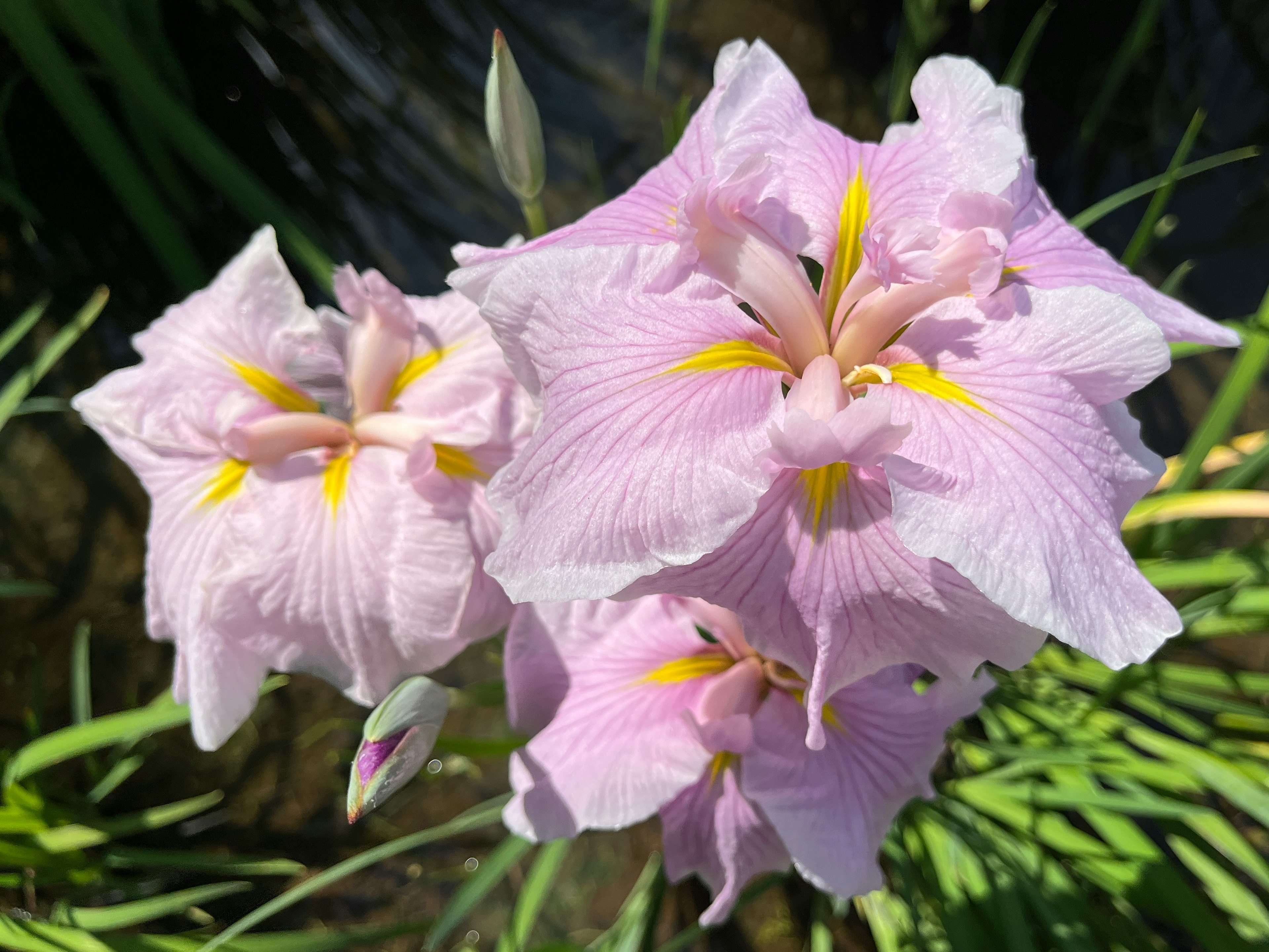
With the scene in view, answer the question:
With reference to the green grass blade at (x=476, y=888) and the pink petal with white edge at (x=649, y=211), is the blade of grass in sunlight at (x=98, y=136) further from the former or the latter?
the green grass blade at (x=476, y=888)

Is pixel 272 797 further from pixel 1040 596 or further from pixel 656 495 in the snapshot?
pixel 1040 596

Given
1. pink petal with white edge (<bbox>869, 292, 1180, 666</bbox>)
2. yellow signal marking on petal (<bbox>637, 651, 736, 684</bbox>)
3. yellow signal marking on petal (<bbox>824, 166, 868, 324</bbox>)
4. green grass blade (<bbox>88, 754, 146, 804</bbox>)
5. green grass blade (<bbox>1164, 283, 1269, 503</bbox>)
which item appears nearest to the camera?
pink petal with white edge (<bbox>869, 292, 1180, 666</bbox>)

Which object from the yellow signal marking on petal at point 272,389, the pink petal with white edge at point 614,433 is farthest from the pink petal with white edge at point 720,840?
the yellow signal marking on petal at point 272,389

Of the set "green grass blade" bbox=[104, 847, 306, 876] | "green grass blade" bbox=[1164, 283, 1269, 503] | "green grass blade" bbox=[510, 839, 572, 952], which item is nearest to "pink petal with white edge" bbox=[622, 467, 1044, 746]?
"green grass blade" bbox=[510, 839, 572, 952]

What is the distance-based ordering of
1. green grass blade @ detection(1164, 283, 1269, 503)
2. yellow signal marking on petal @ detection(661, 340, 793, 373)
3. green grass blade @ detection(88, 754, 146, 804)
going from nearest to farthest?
yellow signal marking on petal @ detection(661, 340, 793, 373) → green grass blade @ detection(1164, 283, 1269, 503) → green grass blade @ detection(88, 754, 146, 804)

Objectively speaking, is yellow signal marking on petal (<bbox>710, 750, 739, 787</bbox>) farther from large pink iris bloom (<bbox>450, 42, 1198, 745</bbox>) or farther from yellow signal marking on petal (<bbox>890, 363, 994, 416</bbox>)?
yellow signal marking on petal (<bbox>890, 363, 994, 416</bbox>)

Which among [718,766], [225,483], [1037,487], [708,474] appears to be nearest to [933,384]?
[1037,487]

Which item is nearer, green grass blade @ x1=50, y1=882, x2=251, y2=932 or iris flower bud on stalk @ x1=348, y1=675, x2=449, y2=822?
iris flower bud on stalk @ x1=348, y1=675, x2=449, y2=822
